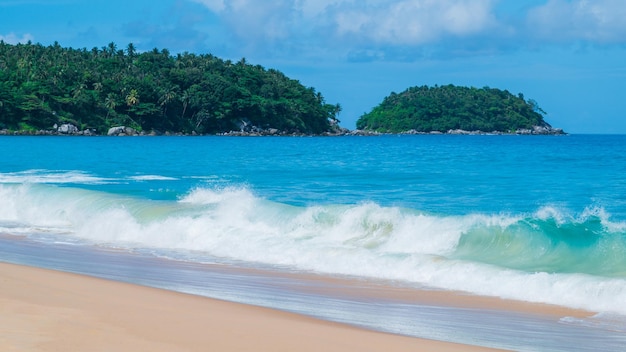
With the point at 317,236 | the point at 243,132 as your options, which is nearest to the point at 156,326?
the point at 317,236

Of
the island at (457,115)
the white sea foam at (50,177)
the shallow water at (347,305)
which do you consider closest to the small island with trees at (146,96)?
the island at (457,115)

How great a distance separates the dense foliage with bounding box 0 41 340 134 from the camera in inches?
3844

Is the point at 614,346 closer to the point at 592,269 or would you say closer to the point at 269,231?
the point at 592,269

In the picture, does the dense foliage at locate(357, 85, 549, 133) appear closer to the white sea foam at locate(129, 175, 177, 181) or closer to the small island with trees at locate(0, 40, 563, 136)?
the small island with trees at locate(0, 40, 563, 136)

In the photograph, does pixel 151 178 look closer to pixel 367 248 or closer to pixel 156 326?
pixel 367 248

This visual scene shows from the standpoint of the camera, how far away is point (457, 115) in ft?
593

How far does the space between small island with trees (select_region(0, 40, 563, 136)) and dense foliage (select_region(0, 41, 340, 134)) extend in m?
0.14

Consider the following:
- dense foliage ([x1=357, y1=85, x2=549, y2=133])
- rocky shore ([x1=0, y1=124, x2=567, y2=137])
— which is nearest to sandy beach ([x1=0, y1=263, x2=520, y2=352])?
rocky shore ([x1=0, y1=124, x2=567, y2=137])

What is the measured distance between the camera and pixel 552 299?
971cm

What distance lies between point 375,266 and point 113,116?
97.0 metres

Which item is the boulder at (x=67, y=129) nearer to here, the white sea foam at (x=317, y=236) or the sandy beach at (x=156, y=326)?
the white sea foam at (x=317, y=236)

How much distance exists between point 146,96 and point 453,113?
3706 inches

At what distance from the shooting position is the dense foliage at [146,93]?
9764 centimetres

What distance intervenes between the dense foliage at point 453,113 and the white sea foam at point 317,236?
6326 inches
